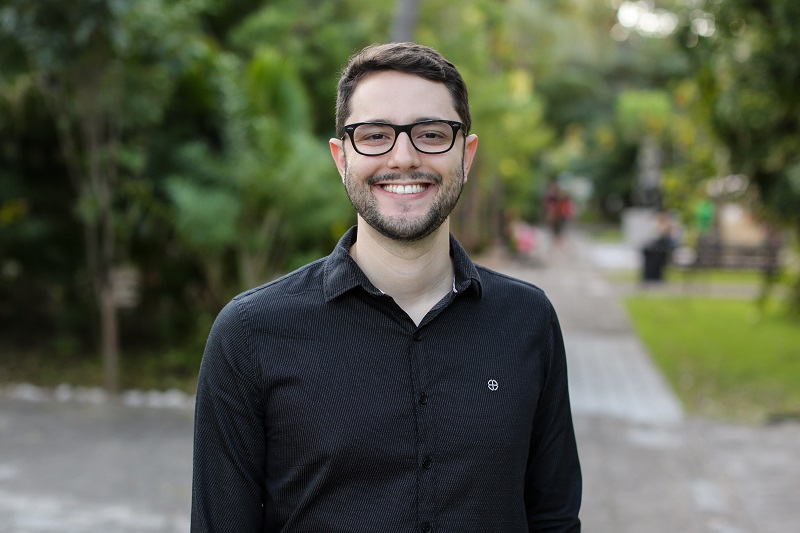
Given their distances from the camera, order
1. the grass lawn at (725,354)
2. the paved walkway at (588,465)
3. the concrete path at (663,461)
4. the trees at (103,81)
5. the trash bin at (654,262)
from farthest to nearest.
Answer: the trash bin at (654,262), the grass lawn at (725,354), the trees at (103,81), the concrete path at (663,461), the paved walkway at (588,465)

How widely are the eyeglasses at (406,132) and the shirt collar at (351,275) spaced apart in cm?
24

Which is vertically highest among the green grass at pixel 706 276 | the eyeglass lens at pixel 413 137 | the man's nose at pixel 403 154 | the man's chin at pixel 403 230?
the green grass at pixel 706 276

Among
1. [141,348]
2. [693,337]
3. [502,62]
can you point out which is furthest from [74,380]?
[502,62]

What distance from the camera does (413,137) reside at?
6.57ft

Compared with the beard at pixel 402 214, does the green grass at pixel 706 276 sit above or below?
above

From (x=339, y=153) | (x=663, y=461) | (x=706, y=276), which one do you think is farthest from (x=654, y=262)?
(x=339, y=153)

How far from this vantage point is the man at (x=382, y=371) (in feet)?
6.33

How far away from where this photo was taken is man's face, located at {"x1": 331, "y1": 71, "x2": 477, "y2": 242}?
6.50 ft

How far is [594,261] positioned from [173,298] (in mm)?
18108

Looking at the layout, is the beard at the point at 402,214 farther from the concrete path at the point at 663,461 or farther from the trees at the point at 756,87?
the trees at the point at 756,87

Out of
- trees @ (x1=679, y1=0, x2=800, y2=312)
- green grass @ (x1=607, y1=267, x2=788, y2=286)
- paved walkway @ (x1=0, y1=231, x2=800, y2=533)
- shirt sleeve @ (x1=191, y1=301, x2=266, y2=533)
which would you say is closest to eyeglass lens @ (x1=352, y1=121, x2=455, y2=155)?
shirt sleeve @ (x1=191, y1=301, x2=266, y2=533)

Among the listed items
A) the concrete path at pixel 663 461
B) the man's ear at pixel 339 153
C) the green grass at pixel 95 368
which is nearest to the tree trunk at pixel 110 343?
the green grass at pixel 95 368

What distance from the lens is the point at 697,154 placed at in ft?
35.1

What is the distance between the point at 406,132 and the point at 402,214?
17 cm
